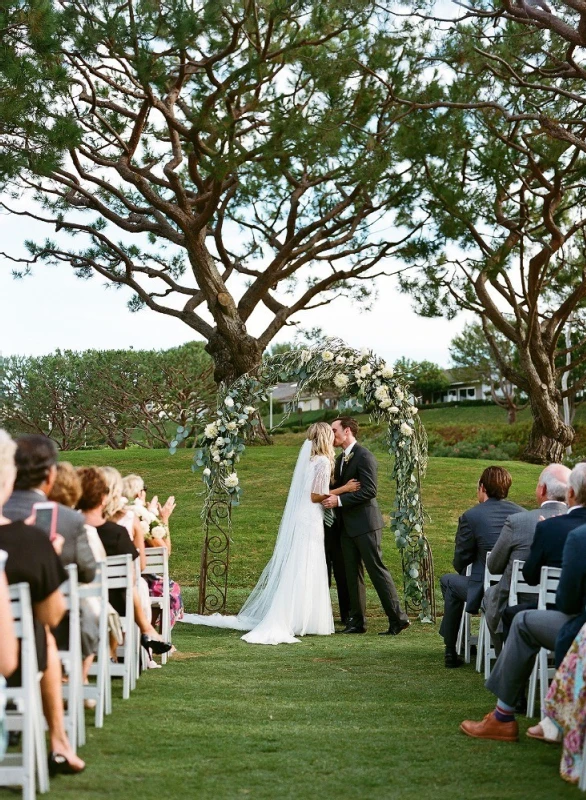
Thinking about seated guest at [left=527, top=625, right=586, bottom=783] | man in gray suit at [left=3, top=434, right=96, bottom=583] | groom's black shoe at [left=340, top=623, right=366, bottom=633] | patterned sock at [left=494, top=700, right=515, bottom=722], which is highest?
man in gray suit at [left=3, top=434, right=96, bottom=583]

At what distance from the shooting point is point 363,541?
8.88 m

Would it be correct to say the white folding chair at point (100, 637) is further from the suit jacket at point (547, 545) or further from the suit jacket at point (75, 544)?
the suit jacket at point (547, 545)

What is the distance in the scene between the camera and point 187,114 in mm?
15070

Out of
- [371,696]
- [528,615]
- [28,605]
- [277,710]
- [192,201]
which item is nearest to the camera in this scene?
[28,605]

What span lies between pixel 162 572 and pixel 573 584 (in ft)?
11.9

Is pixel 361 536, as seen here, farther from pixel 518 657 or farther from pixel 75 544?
pixel 75 544

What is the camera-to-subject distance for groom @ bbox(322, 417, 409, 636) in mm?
8820

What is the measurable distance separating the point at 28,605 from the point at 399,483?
6745 mm

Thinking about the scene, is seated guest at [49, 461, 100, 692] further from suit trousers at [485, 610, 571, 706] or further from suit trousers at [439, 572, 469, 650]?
suit trousers at [439, 572, 469, 650]

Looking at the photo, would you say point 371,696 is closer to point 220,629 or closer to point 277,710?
point 277,710

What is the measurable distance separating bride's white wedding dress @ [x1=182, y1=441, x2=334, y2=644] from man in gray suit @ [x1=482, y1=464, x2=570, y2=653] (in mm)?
2938

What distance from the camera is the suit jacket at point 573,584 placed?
4.21 m

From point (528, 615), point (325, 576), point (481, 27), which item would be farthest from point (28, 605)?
point (481, 27)

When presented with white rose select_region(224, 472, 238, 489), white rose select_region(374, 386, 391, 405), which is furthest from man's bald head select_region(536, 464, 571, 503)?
white rose select_region(224, 472, 238, 489)
